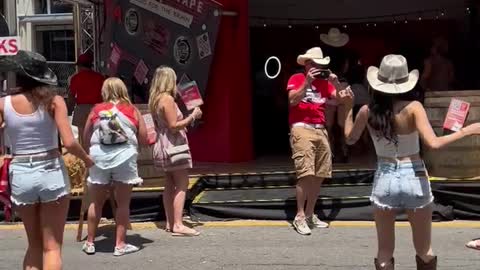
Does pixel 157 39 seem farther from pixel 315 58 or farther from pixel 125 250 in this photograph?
pixel 125 250

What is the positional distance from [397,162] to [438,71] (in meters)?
6.66

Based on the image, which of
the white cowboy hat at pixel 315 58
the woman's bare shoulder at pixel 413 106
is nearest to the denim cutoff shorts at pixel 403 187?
the woman's bare shoulder at pixel 413 106

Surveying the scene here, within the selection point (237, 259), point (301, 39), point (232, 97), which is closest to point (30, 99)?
point (237, 259)

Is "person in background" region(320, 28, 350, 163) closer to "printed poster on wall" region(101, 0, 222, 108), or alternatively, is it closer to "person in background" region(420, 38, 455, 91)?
"person in background" region(420, 38, 455, 91)

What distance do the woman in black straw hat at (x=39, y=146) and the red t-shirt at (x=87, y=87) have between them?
458cm

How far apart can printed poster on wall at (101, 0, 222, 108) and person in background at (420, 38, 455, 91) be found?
3.12 metres

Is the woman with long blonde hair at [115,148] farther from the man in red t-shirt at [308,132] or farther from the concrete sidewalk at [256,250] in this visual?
the man in red t-shirt at [308,132]

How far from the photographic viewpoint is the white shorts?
638 cm

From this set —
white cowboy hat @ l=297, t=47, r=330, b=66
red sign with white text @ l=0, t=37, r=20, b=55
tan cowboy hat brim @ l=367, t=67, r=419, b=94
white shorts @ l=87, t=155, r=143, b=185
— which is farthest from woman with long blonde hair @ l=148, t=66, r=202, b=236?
tan cowboy hat brim @ l=367, t=67, r=419, b=94

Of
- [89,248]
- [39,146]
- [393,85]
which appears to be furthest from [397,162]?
[89,248]

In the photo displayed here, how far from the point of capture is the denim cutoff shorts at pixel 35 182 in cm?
461

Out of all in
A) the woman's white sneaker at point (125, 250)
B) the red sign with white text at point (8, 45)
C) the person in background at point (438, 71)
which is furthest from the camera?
the person in background at point (438, 71)

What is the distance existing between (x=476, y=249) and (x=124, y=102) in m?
3.29

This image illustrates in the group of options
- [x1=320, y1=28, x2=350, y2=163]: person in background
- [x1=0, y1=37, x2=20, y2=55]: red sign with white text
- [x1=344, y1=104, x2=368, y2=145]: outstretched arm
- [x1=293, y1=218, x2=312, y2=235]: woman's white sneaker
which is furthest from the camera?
[x1=320, y1=28, x2=350, y2=163]: person in background
